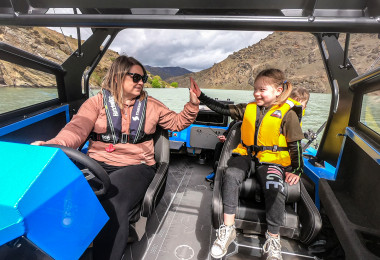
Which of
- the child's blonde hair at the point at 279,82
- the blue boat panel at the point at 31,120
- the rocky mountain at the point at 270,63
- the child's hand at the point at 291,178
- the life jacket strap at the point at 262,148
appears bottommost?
the child's hand at the point at 291,178

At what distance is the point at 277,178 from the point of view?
5.27ft

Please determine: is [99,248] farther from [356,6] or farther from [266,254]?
[356,6]

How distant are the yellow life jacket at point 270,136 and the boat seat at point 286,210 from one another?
0.72 ft

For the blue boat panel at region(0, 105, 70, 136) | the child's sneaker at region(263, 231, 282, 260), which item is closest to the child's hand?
the child's sneaker at region(263, 231, 282, 260)

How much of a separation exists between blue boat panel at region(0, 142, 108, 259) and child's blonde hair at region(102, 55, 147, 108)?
98 centimetres

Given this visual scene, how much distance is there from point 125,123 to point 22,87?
35.1 inches

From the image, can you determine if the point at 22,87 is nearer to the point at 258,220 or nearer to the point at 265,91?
the point at 265,91

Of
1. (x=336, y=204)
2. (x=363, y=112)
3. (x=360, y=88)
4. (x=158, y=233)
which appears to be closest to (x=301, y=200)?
(x=336, y=204)

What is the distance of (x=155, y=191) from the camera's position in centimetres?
152

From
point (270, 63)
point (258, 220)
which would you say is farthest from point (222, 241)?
point (270, 63)

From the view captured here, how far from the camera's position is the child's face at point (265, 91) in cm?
184

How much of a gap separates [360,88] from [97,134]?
2.14 metres

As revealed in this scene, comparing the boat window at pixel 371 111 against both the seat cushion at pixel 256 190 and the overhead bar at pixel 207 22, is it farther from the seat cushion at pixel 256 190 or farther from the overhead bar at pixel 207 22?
the overhead bar at pixel 207 22

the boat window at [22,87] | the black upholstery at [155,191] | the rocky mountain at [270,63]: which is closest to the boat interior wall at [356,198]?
the black upholstery at [155,191]
